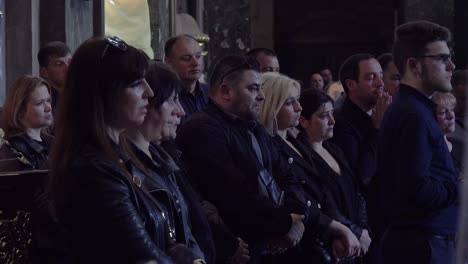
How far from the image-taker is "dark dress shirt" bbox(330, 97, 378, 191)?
6.96 m

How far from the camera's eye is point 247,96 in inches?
225

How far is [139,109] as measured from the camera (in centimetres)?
383

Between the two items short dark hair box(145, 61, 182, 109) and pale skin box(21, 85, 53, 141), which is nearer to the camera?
short dark hair box(145, 61, 182, 109)

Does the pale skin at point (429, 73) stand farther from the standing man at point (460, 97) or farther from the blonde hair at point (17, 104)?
the blonde hair at point (17, 104)

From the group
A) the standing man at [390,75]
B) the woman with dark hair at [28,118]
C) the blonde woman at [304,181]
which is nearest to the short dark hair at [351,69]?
the standing man at [390,75]

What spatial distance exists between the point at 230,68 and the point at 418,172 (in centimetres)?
122

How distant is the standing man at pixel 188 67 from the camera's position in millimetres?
7105

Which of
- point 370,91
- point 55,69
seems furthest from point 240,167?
point 55,69

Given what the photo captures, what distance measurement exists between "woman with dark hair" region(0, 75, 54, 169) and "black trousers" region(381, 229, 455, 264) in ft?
6.49

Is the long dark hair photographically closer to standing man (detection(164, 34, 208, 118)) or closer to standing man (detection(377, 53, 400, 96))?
standing man (detection(164, 34, 208, 118))

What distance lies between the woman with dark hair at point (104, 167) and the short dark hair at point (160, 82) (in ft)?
1.94

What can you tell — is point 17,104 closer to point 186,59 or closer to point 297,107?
point 186,59

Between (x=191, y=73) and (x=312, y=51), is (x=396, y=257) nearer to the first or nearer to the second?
(x=191, y=73)

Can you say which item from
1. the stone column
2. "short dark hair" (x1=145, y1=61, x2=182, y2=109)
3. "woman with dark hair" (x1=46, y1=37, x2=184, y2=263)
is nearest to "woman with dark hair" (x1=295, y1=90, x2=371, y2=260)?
"short dark hair" (x1=145, y1=61, x2=182, y2=109)
